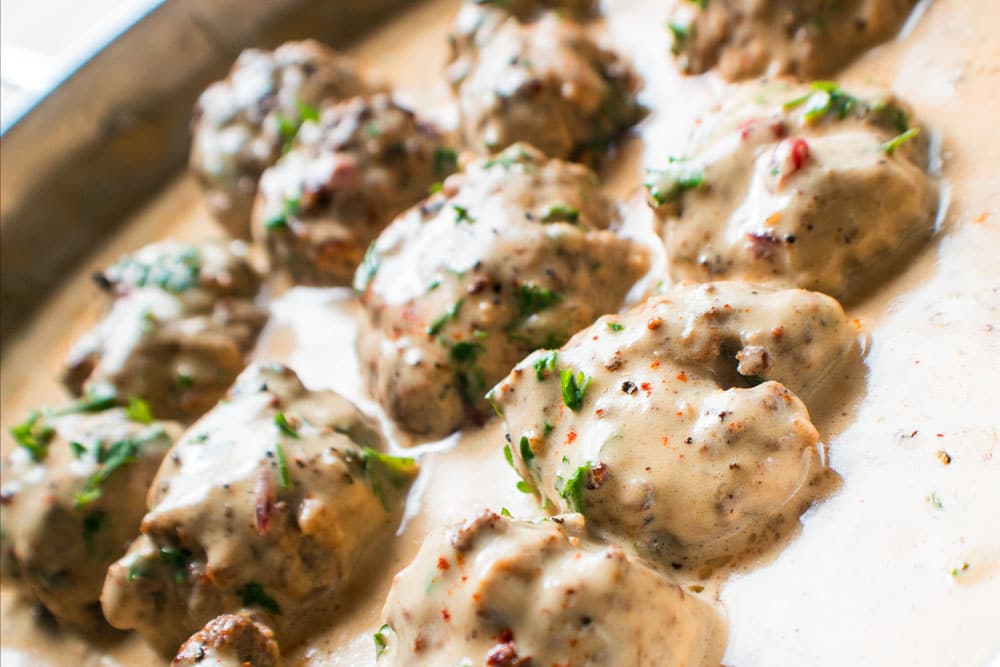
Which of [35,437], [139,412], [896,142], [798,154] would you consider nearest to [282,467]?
[139,412]

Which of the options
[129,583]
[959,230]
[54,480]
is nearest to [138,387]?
[54,480]

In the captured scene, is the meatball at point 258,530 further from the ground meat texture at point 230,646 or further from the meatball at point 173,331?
the meatball at point 173,331

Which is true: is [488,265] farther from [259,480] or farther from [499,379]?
[259,480]

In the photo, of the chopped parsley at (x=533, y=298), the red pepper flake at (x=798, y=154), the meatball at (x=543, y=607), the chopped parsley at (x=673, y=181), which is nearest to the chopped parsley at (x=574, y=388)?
the meatball at (x=543, y=607)

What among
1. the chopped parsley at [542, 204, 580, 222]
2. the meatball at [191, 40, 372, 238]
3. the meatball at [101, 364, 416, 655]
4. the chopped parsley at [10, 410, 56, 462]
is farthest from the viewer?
the meatball at [191, 40, 372, 238]

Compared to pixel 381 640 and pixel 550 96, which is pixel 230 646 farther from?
pixel 550 96

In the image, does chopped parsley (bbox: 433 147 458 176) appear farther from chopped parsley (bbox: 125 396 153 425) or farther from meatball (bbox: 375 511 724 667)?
meatball (bbox: 375 511 724 667)

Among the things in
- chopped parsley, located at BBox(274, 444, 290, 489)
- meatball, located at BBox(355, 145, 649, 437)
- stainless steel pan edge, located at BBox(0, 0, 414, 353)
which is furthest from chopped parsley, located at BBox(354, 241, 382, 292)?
stainless steel pan edge, located at BBox(0, 0, 414, 353)
